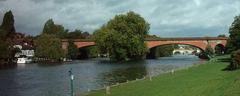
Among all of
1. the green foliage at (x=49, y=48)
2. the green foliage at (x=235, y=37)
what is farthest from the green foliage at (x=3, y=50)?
the green foliage at (x=235, y=37)

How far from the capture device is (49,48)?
165m

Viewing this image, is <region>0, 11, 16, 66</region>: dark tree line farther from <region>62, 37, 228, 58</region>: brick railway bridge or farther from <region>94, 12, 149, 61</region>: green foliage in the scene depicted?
<region>62, 37, 228, 58</region>: brick railway bridge

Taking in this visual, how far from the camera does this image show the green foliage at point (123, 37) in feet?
468

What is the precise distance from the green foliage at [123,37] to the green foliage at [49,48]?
21.2 m

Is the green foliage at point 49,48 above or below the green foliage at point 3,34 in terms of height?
below

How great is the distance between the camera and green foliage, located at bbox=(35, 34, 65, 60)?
537 ft

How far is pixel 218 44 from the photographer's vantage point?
169 metres

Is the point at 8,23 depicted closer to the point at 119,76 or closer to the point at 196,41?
the point at 196,41

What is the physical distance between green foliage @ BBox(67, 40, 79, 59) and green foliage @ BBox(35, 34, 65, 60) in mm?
12253

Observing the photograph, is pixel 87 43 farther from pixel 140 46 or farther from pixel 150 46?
pixel 140 46

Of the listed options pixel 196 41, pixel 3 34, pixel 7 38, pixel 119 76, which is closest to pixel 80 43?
pixel 7 38

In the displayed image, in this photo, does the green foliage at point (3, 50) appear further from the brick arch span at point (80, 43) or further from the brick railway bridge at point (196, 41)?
the brick railway bridge at point (196, 41)

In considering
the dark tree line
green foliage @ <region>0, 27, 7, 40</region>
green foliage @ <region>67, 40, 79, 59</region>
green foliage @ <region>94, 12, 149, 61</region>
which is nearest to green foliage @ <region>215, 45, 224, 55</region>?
green foliage @ <region>94, 12, 149, 61</region>

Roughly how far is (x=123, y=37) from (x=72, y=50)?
4631cm
